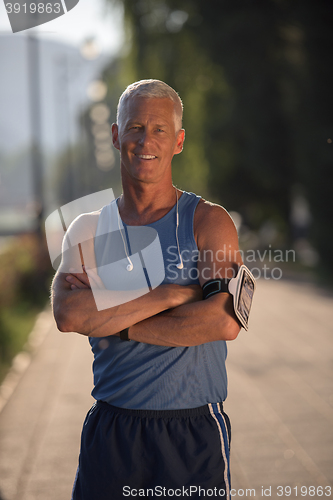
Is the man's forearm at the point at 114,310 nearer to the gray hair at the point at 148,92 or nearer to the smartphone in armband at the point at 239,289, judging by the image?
the smartphone in armband at the point at 239,289

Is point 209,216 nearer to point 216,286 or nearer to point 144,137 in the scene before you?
point 216,286

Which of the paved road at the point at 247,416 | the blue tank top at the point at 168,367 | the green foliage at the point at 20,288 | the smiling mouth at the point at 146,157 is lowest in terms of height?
the green foliage at the point at 20,288

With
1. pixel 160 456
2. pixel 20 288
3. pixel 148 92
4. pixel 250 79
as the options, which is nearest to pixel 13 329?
pixel 20 288

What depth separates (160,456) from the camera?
214 centimetres

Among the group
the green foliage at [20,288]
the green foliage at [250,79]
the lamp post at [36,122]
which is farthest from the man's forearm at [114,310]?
the lamp post at [36,122]

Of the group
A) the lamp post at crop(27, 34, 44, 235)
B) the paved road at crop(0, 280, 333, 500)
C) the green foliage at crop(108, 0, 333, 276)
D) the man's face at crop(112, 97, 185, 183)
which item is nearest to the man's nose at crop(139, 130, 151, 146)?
the man's face at crop(112, 97, 185, 183)

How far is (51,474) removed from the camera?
422 cm

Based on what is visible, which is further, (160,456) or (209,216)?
(209,216)

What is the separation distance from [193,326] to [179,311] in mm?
89

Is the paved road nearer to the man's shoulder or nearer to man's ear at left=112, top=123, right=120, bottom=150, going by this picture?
the man's shoulder

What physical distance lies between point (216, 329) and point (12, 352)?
5963 mm

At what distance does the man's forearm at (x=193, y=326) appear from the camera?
217 centimetres

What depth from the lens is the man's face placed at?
2.25m

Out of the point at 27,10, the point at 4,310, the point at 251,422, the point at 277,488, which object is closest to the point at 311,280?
the point at 4,310
